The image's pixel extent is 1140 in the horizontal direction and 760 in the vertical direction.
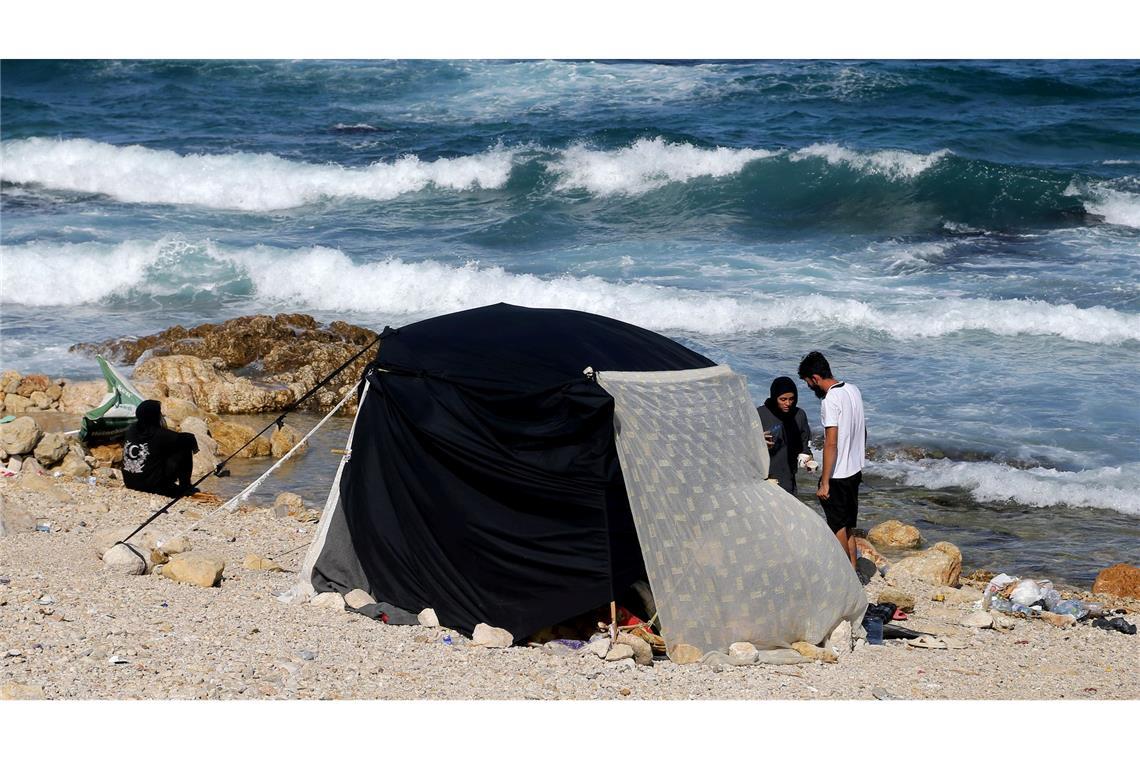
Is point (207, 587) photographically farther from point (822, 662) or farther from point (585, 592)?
point (822, 662)

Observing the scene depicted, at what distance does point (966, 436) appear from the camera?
12711 millimetres

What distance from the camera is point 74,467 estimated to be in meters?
10.7

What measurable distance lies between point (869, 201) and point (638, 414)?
58.9 feet

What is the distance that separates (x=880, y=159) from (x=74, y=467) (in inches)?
745

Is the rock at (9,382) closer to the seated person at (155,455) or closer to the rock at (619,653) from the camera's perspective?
the seated person at (155,455)

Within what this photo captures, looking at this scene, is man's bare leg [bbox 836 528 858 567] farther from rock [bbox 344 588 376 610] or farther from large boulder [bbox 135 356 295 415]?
large boulder [bbox 135 356 295 415]

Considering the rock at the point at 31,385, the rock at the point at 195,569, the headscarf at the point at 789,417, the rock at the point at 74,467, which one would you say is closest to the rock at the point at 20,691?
the rock at the point at 195,569

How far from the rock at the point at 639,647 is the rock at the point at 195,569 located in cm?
277

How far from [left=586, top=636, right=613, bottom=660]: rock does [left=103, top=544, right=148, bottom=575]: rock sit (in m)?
3.07

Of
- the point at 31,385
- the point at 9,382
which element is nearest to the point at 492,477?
the point at 31,385

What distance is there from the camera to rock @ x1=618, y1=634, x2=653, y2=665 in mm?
6656

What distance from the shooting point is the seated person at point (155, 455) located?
979 cm

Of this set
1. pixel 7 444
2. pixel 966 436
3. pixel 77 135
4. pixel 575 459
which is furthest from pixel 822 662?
pixel 77 135

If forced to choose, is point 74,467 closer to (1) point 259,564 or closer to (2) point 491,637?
(1) point 259,564
